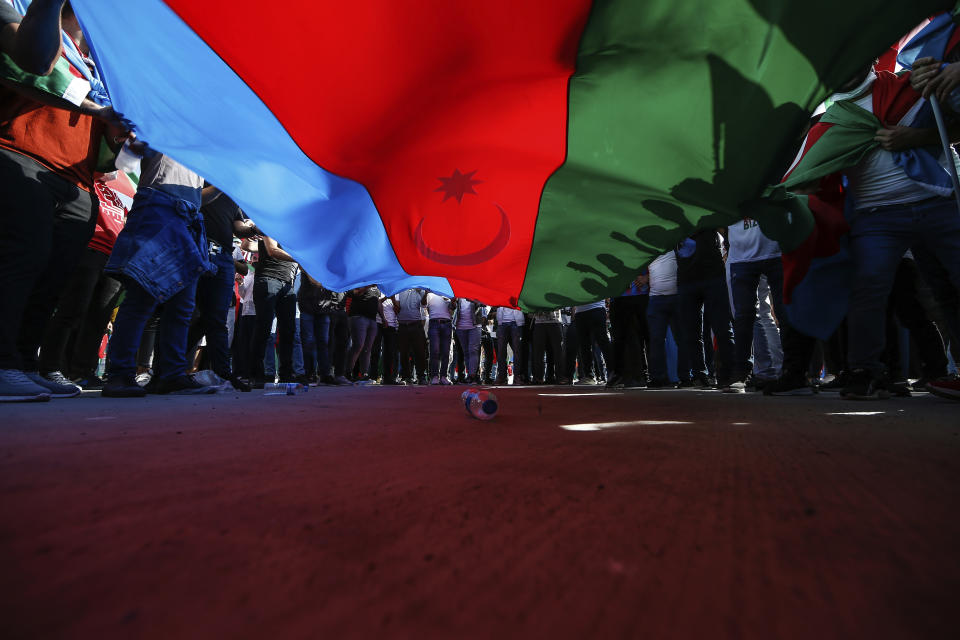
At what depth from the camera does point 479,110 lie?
1684 mm

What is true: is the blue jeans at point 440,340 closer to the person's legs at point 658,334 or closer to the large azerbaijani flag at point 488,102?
the person's legs at point 658,334

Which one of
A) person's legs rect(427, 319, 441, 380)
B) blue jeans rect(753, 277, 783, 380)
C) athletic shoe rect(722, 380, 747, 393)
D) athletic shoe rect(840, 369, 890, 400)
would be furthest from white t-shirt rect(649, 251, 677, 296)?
person's legs rect(427, 319, 441, 380)

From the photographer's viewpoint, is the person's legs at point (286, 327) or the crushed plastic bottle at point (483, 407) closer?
the crushed plastic bottle at point (483, 407)

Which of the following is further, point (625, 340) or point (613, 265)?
point (625, 340)

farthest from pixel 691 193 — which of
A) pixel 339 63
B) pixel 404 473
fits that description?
pixel 404 473

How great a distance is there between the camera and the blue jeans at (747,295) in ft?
9.80

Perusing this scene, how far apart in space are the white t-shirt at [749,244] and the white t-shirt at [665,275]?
751 millimetres

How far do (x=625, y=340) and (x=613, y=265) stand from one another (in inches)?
89.4

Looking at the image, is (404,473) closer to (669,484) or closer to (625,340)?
(669,484)

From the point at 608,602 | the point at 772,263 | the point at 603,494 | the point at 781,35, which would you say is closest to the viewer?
the point at 608,602

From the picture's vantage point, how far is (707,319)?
12.6 feet

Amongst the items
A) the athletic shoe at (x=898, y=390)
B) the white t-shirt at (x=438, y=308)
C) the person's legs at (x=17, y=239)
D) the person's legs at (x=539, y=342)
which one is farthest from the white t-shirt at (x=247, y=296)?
the athletic shoe at (x=898, y=390)

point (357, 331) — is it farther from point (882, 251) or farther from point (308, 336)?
point (882, 251)

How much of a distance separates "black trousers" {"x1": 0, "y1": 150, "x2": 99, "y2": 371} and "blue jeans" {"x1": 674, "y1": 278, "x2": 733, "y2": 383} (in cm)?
403
